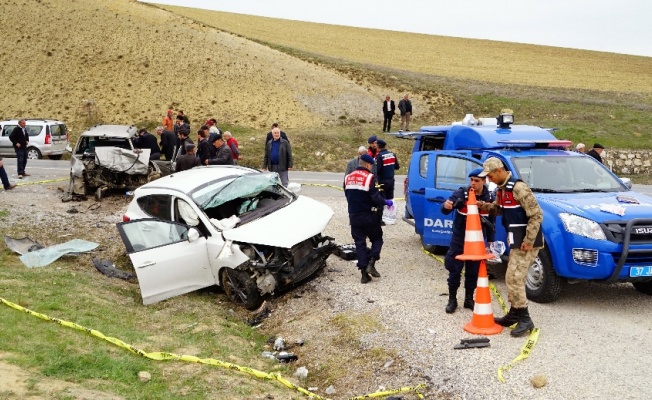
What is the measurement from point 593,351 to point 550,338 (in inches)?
19.2

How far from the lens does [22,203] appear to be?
1591cm

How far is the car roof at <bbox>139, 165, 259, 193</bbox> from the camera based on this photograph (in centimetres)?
1005

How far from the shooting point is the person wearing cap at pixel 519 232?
7.24m

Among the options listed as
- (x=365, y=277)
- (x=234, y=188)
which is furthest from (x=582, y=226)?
(x=234, y=188)

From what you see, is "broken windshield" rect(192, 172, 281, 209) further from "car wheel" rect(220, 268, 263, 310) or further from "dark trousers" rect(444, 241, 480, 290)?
"dark trousers" rect(444, 241, 480, 290)

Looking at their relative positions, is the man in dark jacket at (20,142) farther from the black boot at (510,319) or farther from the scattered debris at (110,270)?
the black boot at (510,319)

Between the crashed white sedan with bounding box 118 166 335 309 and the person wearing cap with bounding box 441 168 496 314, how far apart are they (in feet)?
6.80

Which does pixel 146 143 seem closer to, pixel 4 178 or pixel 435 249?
pixel 4 178

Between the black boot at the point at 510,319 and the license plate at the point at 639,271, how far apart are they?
4.96 feet

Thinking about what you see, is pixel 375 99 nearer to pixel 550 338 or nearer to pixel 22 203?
pixel 22 203

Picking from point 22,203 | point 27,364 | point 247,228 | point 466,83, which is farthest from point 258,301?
point 466,83

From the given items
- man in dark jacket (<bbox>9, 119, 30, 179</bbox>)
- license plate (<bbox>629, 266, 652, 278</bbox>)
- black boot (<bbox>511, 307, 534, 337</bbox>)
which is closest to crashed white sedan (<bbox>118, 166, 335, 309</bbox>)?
black boot (<bbox>511, 307, 534, 337</bbox>)

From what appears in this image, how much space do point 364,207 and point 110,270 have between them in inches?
168

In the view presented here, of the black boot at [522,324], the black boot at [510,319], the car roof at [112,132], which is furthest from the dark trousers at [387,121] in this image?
the black boot at [522,324]
